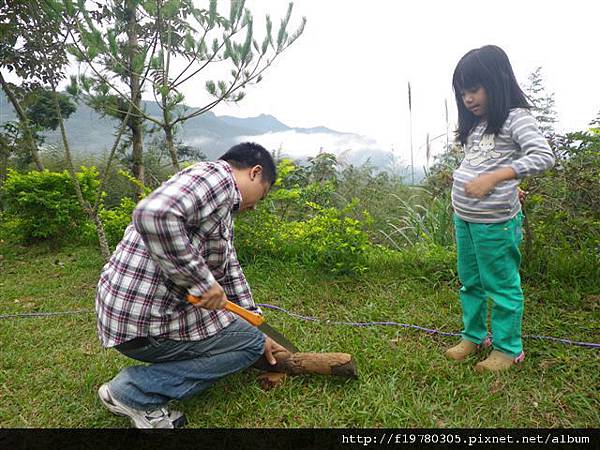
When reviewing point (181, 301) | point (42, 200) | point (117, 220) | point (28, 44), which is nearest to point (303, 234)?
point (181, 301)

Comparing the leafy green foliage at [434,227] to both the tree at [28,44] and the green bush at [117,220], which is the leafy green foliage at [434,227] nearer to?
the green bush at [117,220]

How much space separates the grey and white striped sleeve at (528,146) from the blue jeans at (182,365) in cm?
134

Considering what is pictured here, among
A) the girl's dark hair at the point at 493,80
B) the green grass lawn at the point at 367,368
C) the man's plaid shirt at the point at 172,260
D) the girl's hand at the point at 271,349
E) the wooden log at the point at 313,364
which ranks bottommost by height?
the green grass lawn at the point at 367,368

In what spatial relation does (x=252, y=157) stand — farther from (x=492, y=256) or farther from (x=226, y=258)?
(x=492, y=256)

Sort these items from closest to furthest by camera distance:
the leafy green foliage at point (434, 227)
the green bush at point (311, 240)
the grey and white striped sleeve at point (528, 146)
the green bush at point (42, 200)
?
the grey and white striped sleeve at point (528, 146) → the green bush at point (311, 240) → the leafy green foliage at point (434, 227) → the green bush at point (42, 200)

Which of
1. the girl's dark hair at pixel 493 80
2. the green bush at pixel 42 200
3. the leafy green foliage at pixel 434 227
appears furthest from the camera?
the green bush at pixel 42 200

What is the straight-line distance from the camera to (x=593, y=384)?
1.75m

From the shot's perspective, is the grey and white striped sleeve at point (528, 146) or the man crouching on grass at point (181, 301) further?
the grey and white striped sleeve at point (528, 146)

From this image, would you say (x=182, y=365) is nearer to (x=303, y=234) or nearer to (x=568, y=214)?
(x=303, y=234)

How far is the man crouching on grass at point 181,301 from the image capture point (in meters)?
1.37

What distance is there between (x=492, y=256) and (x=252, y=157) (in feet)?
3.87

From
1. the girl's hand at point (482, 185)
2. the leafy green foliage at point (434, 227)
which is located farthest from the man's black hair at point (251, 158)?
the leafy green foliage at point (434, 227)

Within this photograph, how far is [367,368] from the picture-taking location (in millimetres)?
1943

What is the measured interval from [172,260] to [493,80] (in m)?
1.51
